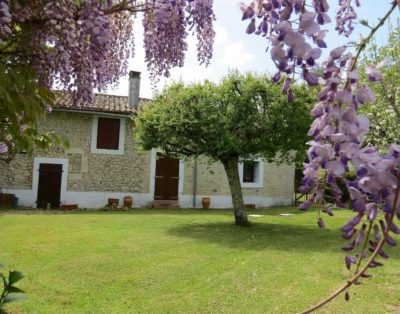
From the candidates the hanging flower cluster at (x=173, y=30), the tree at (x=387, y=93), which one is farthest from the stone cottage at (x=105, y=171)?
the hanging flower cluster at (x=173, y=30)

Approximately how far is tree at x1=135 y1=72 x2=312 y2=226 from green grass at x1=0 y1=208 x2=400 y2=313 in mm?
2356

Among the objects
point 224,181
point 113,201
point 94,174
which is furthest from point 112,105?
point 224,181

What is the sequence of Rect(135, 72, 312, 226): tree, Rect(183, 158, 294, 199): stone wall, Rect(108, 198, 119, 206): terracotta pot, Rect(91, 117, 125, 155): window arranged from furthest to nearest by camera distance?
Rect(183, 158, 294, 199): stone wall → Rect(91, 117, 125, 155): window → Rect(108, 198, 119, 206): terracotta pot → Rect(135, 72, 312, 226): tree

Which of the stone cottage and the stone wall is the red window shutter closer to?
the stone cottage

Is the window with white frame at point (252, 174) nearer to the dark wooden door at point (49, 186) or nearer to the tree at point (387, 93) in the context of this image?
the dark wooden door at point (49, 186)

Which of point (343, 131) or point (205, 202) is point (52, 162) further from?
point (343, 131)

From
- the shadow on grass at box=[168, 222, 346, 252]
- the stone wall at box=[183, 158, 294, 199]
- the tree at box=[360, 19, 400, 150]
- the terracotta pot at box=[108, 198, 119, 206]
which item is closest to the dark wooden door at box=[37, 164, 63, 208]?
the terracotta pot at box=[108, 198, 119, 206]

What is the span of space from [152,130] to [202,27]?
9472 mm

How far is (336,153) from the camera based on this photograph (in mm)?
1324

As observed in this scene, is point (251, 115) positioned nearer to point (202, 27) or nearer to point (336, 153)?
point (202, 27)

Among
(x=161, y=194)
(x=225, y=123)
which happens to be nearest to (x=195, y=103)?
(x=225, y=123)

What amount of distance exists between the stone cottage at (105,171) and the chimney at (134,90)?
47 millimetres

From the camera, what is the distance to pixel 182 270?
7.23 meters

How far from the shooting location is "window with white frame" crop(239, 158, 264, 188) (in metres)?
21.1
